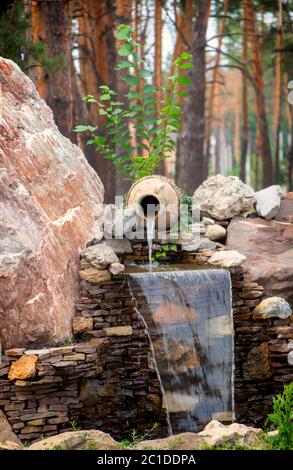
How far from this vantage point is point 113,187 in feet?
41.8

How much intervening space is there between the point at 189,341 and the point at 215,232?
1752mm

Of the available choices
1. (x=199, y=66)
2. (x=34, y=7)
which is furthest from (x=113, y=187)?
(x=34, y=7)

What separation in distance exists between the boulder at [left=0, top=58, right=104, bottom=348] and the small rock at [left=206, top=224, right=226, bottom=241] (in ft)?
4.42

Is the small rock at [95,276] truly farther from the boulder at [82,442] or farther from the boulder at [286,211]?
the boulder at [286,211]

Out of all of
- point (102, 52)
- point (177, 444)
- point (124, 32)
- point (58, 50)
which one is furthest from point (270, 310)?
point (102, 52)

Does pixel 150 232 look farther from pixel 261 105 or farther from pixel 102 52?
pixel 261 105

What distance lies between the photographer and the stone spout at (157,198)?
24.8 feet

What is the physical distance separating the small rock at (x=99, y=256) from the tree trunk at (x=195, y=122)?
5334 millimetres

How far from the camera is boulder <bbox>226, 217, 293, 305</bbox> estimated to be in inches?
295

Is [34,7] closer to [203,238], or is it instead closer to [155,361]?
[203,238]

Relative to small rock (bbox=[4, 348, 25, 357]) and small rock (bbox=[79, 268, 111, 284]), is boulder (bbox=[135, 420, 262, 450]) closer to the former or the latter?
small rock (bbox=[4, 348, 25, 357])

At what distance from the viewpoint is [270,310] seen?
22.4 feet

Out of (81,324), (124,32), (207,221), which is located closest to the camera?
(81,324)

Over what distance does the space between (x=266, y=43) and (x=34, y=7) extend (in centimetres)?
952
